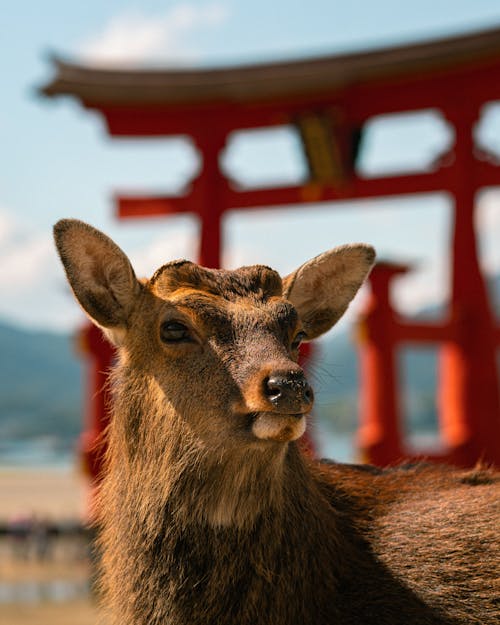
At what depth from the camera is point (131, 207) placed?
1228 cm

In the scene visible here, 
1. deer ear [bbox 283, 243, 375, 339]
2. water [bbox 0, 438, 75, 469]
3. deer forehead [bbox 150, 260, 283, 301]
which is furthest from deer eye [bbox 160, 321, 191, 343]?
water [bbox 0, 438, 75, 469]

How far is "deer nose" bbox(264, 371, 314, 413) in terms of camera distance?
2391 mm

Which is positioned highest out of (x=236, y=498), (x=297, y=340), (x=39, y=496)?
(x=297, y=340)

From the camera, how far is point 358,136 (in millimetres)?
10930

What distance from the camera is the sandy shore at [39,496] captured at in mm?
43531

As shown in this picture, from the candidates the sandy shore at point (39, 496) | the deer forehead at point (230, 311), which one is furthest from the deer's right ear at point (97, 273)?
the sandy shore at point (39, 496)

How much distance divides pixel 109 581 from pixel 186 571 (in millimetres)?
610

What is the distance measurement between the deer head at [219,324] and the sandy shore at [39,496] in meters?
34.2

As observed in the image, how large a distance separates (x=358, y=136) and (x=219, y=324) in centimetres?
867

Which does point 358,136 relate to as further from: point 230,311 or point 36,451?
point 36,451

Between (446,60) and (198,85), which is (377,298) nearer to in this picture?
(446,60)

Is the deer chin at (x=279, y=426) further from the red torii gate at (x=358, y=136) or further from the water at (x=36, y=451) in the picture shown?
the water at (x=36, y=451)

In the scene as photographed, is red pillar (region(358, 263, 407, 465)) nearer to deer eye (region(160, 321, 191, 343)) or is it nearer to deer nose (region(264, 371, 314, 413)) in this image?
deer eye (region(160, 321, 191, 343))

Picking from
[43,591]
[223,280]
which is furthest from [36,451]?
[223,280]
